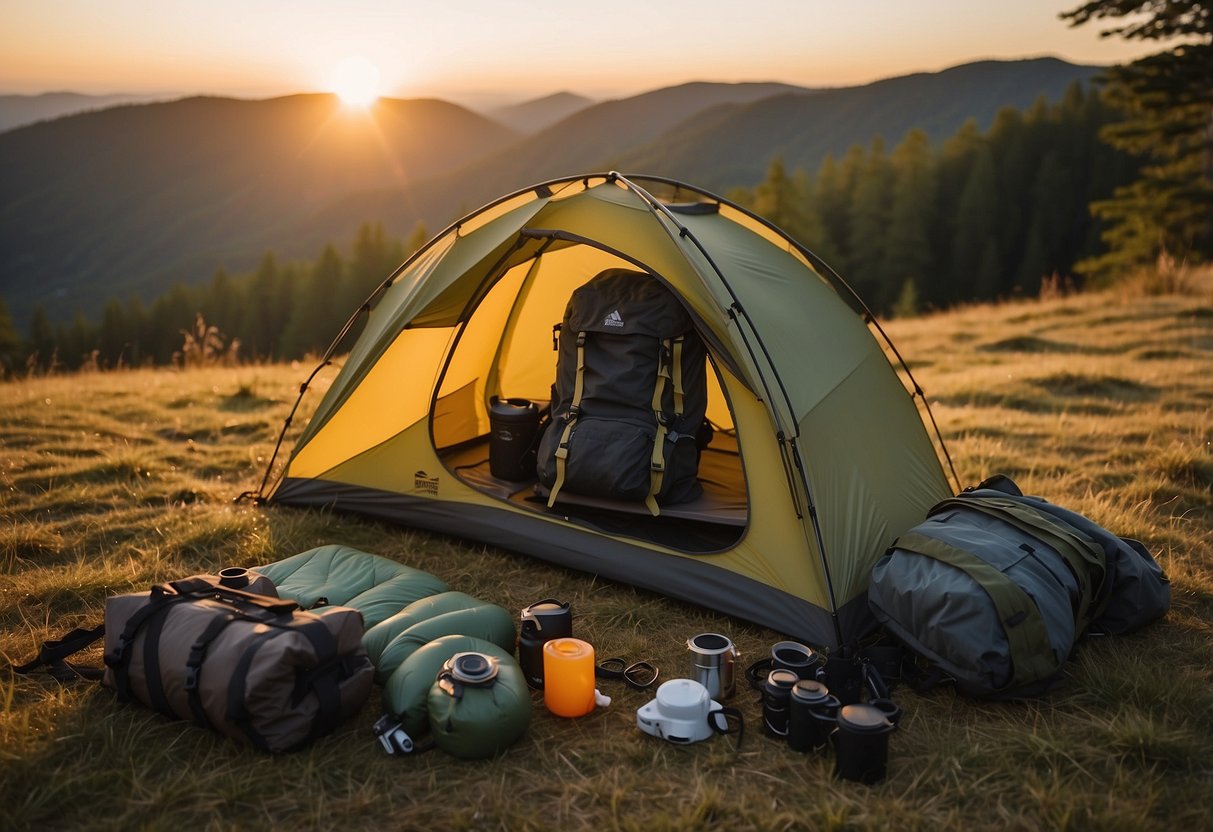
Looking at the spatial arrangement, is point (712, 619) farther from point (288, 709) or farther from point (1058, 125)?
→ point (1058, 125)

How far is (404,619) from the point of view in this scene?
356 cm

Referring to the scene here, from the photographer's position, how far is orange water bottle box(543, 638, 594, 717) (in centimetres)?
321

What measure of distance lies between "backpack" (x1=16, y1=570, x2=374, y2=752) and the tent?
66.0 inches

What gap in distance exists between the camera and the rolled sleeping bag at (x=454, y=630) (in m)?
3.36

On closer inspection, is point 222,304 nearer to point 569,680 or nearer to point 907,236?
point 907,236

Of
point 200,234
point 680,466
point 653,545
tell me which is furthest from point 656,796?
point 200,234

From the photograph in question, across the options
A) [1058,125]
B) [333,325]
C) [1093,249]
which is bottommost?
[333,325]

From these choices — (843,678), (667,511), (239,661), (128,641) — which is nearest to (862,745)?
(843,678)

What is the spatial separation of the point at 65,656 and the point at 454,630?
1.58 m

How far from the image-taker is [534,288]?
577cm

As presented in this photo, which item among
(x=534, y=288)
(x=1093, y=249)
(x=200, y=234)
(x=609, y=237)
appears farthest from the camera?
(x=200, y=234)

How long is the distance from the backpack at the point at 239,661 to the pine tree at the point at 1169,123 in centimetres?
1552

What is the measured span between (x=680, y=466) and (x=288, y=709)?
7.49 ft

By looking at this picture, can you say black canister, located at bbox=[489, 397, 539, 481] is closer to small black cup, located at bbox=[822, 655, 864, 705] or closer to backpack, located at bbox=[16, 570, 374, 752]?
backpack, located at bbox=[16, 570, 374, 752]
